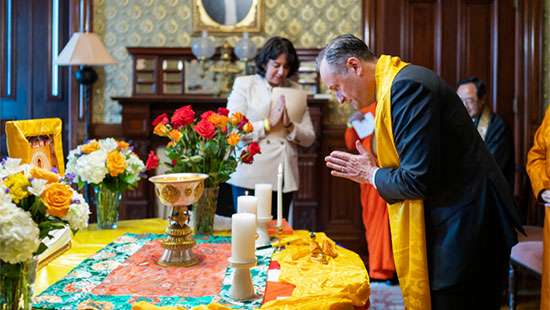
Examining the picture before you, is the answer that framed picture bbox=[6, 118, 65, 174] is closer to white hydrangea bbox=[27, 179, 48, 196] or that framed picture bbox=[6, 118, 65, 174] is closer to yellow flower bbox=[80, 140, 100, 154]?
yellow flower bbox=[80, 140, 100, 154]

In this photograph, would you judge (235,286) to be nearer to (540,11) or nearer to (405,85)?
(405,85)

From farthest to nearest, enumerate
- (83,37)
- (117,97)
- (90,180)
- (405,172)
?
(117,97) < (83,37) < (90,180) < (405,172)

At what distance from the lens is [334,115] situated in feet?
17.5

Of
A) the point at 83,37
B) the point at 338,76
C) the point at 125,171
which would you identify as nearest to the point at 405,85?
the point at 338,76

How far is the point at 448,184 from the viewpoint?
1.88 m

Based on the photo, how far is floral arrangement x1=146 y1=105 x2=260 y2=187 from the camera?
7.98 feet

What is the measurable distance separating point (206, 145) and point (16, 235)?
1271mm

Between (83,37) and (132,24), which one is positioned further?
(132,24)

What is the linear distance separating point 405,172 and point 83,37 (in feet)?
11.4

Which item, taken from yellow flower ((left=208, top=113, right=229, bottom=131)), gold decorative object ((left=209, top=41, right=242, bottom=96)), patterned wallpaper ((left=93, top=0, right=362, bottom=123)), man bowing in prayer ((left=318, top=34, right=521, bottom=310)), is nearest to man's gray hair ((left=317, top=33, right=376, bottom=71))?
man bowing in prayer ((left=318, top=34, right=521, bottom=310))

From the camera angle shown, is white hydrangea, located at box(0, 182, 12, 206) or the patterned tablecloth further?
the patterned tablecloth

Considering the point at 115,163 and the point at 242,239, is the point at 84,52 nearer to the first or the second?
the point at 115,163

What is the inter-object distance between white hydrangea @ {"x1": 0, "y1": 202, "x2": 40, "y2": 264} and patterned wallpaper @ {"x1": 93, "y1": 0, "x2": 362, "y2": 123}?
418 cm

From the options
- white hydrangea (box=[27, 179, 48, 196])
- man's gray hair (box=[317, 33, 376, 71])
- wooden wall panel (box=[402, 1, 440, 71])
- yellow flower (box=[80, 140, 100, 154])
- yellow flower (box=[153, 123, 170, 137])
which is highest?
wooden wall panel (box=[402, 1, 440, 71])
